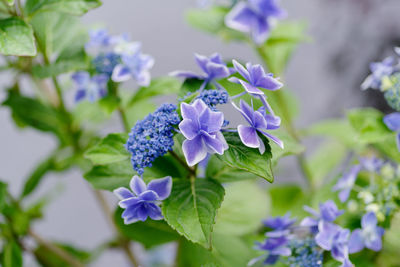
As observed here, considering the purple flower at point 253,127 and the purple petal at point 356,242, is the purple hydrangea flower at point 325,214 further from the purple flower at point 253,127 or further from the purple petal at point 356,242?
the purple flower at point 253,127

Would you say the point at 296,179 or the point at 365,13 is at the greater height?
the point at 365,13

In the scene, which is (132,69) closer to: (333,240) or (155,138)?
(155,138)

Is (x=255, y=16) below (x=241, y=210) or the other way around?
the other way around

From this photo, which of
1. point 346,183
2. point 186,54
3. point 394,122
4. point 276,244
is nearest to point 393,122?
point 394,122

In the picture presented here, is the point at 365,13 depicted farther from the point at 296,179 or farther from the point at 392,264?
the point at 392,264

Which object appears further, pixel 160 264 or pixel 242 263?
pixel 160 264

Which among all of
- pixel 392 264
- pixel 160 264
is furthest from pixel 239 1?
pixel 160 264

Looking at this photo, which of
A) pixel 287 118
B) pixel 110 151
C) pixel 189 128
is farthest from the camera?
pixel 287 118

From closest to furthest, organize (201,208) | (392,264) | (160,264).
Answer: (201,208) → (392,264) → (160,264)
